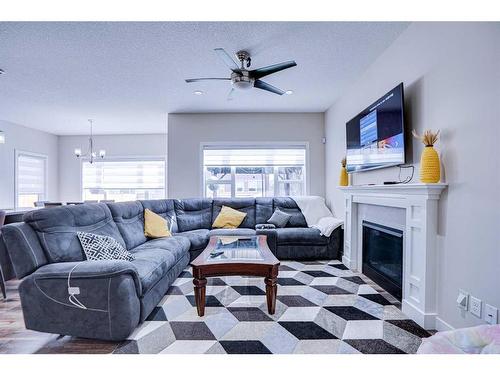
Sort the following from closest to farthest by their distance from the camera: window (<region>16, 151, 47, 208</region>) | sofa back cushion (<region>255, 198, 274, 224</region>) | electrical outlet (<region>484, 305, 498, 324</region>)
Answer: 1. electrical outlet (<region>484, 305, 498, 324</region>)
2. sofa back cushion (<region>255, 198, 274, 224</region>)
3. window (<region>16, 151, 47, 208</region>)

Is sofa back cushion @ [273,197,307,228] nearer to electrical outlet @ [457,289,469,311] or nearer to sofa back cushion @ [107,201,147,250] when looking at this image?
sofa back cushion @ [107,201,147,250]

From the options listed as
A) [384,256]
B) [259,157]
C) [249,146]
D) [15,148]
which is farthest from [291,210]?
[15,148]

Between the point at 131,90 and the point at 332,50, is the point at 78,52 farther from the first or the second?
the point at 332,50

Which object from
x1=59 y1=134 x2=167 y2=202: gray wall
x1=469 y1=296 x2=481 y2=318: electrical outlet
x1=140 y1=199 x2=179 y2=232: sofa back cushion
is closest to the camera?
x1=469 y1=296 x2=481 y2=318: electrical outlet

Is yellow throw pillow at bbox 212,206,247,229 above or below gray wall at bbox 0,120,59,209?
below

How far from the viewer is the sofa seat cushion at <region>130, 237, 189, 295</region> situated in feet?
6.97

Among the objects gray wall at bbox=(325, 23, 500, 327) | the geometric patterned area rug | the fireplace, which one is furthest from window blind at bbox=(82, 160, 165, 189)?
gray wall at bbox=(325, 23, 500, 327)

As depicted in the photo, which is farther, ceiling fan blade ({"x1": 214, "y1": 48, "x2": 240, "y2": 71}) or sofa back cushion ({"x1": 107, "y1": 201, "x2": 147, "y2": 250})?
sofa back cushion ({"x1": 107, "y1": 201, "x2": 147, "y2": 250})

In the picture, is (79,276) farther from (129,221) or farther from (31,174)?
(31,174)

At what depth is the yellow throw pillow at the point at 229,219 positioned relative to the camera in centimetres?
446

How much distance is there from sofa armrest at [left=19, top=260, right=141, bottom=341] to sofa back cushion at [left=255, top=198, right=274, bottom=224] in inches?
116

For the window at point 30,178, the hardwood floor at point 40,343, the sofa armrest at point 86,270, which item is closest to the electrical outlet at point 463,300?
the sofa armrest at point 86,270

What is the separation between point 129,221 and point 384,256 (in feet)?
9.75
